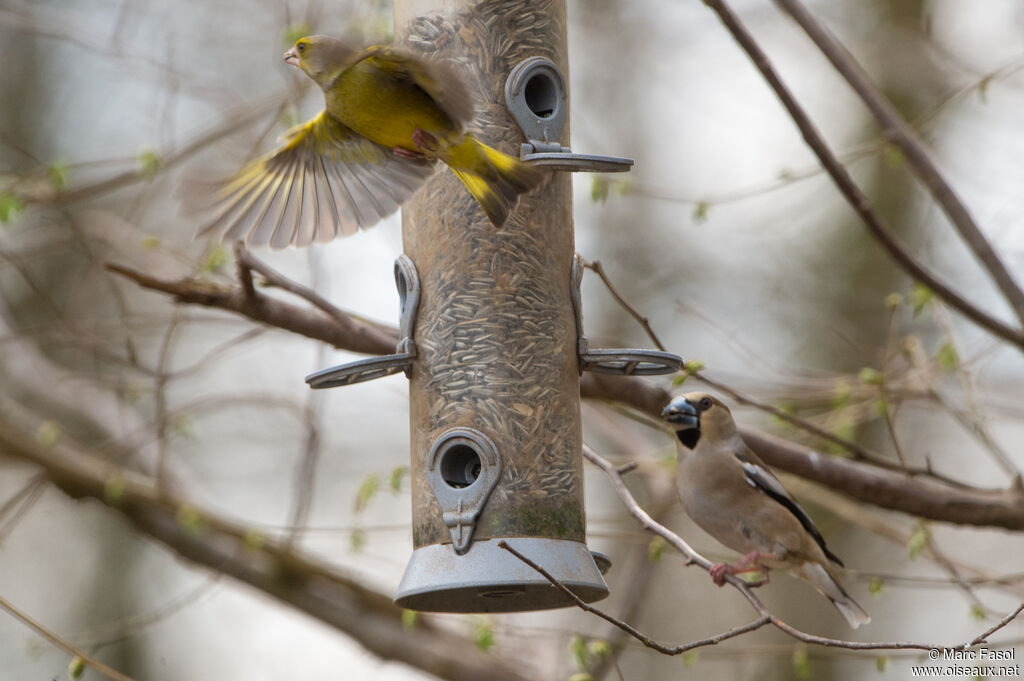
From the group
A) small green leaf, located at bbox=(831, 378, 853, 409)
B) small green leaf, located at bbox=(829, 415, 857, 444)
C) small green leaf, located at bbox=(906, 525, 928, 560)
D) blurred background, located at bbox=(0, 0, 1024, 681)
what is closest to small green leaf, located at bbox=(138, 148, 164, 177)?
blurred background, located at bbox=(0, 0, 1024, 681)

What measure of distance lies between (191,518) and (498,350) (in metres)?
2.58

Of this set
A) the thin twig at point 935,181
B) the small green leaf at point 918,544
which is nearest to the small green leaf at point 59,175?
the thin twig at point 935,181

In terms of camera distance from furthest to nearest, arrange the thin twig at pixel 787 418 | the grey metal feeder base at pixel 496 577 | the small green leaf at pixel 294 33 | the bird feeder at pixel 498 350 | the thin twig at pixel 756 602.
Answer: the small green leaf at pixel 294 33 → the thin twig at pixel 787 418 → the bird feeder at pixel 498 350 → the grey metal feeder base at pixel 496 577 → the thin twig at pixel 756 602

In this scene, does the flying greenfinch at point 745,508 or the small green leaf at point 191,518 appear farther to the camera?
the small green leaf at point 191,518

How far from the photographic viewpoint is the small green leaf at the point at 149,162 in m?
5.78

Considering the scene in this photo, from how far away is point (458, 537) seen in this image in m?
4.57

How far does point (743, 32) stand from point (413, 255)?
5.35ft

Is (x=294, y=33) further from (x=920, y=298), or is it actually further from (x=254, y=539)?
(x=920, y=298)

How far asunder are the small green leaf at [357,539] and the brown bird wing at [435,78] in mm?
2494

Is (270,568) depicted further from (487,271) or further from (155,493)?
(487,271)

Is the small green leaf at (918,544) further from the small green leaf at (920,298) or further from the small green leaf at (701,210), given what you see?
the small green leaf at (701,210)

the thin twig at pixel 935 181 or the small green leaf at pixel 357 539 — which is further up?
the thin twig at pixel 935 181

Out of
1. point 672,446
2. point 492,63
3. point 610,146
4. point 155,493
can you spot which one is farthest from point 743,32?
point 610,146

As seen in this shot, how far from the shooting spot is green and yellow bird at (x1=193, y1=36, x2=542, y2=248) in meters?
4.84
